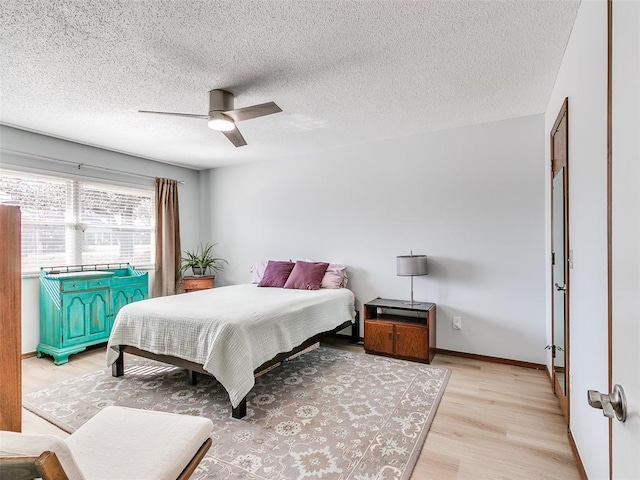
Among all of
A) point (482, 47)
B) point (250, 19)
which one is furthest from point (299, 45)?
point (482, 47)

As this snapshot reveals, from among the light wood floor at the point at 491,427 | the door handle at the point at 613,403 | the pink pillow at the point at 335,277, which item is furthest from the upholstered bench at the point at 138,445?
Result: the pink pillow at the point at 335,277

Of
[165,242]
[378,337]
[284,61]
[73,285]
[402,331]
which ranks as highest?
[284,61]

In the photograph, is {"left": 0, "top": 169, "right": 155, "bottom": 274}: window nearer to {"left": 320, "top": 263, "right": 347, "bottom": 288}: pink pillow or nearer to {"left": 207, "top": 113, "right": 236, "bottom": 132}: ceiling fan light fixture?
{"left": 207, "top": 113, "right": 236, "bottom": 132}: ceiling fan light fixture

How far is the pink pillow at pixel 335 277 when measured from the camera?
4105 millimetres

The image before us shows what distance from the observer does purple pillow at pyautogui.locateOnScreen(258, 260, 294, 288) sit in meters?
4.23

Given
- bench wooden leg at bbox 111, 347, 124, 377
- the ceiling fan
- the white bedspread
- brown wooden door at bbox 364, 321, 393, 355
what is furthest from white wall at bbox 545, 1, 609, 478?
bench wooden leg at bbox 111, 347, 124, 377

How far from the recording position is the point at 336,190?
4371 mm

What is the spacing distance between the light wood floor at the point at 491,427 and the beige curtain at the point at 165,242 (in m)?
1.68

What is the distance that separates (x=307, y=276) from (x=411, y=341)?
1.40 meters

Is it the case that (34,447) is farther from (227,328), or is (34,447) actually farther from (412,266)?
(412,266)

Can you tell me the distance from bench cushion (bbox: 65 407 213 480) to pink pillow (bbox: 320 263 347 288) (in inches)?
108

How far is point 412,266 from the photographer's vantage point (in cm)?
351

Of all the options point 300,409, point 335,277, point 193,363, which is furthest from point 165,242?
point 300,409

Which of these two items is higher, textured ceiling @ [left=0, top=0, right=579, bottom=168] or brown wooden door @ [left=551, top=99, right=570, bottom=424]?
textured ceiling @ [left=0, top=0, right=579, bottom=168]
